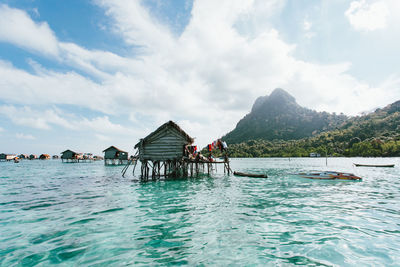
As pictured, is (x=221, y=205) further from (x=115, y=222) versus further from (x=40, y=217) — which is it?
(x=40, y=217)

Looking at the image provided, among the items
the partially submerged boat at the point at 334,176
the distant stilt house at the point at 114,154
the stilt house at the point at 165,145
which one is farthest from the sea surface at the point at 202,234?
the distant stilt house at the point at 114,154

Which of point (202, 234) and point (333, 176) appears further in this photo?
point (333, 176)

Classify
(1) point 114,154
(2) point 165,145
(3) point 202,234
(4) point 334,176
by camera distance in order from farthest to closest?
1. (1) point 114,154
2. (4) point 334,176
3. (2) point 165,145
4. (3) point 202,234

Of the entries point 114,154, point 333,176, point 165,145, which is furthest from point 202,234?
point 114,154

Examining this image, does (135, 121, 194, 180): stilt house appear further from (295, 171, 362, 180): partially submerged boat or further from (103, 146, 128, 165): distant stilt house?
(103, 146, 128, 165): distant stilt house

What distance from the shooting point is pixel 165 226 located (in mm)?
7977

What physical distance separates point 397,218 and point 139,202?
1341 centimetres

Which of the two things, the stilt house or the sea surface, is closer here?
the sea surface

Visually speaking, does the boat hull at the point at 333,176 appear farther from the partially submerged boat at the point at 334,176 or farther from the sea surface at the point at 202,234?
the sea surface at the point at 202,234

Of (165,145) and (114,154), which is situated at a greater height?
(165,145)

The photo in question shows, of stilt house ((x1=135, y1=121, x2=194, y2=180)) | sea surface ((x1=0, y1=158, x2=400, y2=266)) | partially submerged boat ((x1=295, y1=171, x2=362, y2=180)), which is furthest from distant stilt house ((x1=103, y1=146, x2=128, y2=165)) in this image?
partially submerged boat ((x1=295, y1=171, x2=362, y2=180))

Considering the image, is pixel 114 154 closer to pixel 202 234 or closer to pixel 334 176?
pixel 334 176

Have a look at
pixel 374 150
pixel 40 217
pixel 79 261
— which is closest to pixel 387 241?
pixel 79 261

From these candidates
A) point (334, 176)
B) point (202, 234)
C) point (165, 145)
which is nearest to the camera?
point (202, 234)
